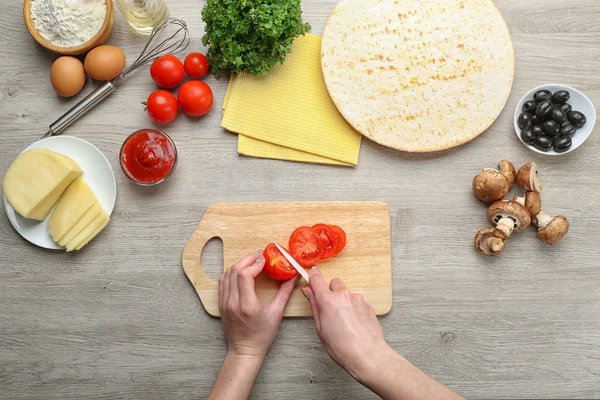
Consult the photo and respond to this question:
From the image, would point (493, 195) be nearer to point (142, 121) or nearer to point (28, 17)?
point (142, 121)

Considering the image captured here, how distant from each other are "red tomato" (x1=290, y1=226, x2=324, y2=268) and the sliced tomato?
55 millimetres

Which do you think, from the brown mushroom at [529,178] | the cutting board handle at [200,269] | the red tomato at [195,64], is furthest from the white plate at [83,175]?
the brown mushroom at [529,178]

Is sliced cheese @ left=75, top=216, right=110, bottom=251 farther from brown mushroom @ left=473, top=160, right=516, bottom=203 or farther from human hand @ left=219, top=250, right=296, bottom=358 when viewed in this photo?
brown mushroom @ left=473, top=160, right=516, bottom=203

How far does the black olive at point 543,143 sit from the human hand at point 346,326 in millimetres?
→ 796

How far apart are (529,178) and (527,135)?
164 mm

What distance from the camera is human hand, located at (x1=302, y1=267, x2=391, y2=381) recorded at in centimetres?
151

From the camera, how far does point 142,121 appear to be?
1795 mm

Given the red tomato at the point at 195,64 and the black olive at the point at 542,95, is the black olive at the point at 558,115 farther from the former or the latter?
the red tomato at the point at 195,64

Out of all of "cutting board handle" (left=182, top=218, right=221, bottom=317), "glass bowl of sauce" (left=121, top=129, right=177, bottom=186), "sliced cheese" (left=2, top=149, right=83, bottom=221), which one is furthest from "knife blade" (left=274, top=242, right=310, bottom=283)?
"sliced cheese" (left=2, top=149, right=83, bottom=221)

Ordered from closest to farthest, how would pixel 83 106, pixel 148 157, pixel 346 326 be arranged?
pixel 346 326, pixel 148 157, pixel 83 106

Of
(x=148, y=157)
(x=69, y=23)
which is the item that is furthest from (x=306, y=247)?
(x=69, y=23)

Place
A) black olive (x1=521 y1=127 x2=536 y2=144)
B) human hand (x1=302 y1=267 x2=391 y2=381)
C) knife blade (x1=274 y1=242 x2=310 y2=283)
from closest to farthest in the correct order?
human hand (x1=302 y1=267 x2=391 y2=381), knife blade (x1=274 y1=242 x2=310 y2=283), black olive (x1=521 y1=127 x2=536 y2=144)

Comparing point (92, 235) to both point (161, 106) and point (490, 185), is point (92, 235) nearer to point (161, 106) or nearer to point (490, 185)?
point (161, 106)

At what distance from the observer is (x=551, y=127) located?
5.51 ft
